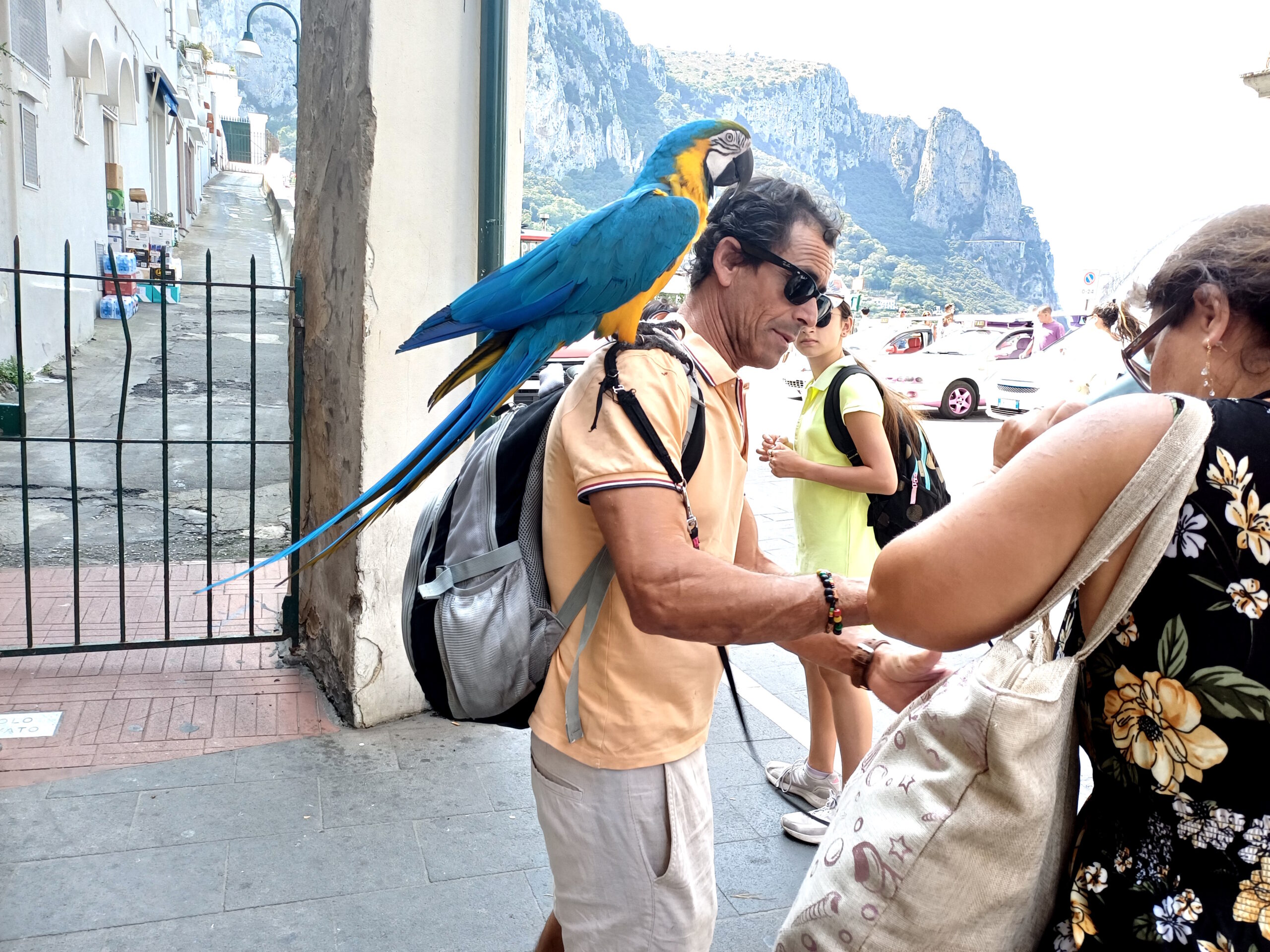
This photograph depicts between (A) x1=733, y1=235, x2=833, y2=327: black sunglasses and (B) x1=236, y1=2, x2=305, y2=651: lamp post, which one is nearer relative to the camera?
(A) x1=733, y1=235, x2=833, y2=327: black sunglasses

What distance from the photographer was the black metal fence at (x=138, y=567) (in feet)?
12.0

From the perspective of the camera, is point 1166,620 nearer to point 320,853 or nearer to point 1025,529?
point 1025,529

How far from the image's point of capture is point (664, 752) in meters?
1.54

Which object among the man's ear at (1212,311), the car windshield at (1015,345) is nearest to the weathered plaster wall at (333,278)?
the man's ear at (1212,311)

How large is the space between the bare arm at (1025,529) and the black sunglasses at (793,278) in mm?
778

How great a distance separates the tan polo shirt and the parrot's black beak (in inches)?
21.2

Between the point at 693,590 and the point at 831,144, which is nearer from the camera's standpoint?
the point at 693,590

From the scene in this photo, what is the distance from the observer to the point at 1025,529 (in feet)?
3.14

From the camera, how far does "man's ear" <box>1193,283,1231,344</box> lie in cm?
104

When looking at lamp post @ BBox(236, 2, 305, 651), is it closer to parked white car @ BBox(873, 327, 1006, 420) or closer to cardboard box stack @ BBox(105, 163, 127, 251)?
parked white car @ BBox(873, 327, 1006, 420)

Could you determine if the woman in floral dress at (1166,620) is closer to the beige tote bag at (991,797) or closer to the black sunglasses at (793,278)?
the beige tote bag at (991,797)

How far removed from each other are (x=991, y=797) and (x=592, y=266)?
118 centimetres

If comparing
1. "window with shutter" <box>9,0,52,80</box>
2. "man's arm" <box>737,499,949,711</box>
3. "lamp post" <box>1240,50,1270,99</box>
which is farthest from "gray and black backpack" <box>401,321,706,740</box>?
"lamp post" <box>1240,50,1270,99</box>

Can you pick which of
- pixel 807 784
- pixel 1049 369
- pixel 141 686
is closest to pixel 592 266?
pixel 807 784
